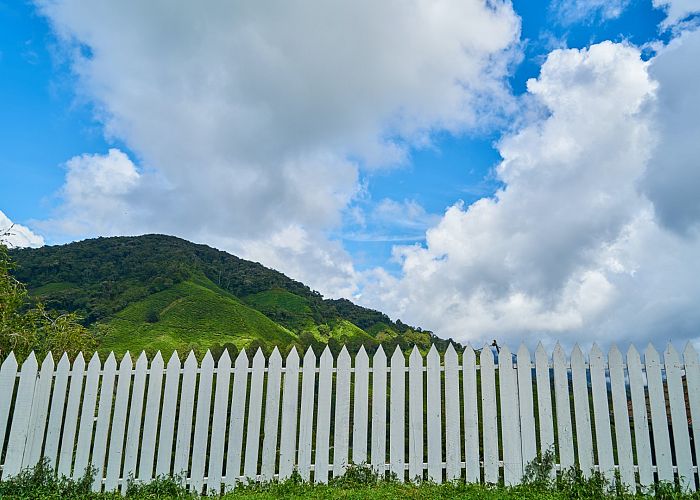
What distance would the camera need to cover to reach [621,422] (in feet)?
20.3

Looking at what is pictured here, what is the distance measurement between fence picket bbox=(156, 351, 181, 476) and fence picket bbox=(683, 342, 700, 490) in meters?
6.70

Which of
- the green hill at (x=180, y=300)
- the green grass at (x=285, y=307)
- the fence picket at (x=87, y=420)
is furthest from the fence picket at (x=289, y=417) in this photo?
the green grass at (x=285, y=307)

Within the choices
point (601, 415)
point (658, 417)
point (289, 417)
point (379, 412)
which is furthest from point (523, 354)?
point (289, 417)

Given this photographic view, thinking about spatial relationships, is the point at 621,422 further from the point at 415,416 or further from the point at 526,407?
the point at 415,416

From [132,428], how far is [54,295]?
21628mm

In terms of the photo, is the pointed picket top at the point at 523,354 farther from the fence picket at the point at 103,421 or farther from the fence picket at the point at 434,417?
the fence picket at the point at 103,421

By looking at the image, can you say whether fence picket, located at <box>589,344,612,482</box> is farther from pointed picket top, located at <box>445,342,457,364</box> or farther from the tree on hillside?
the tree on hillside

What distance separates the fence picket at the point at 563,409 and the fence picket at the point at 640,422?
32.0 inches

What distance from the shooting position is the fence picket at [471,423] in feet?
20.5

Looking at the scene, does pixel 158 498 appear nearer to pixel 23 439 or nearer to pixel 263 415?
pixel 263 415

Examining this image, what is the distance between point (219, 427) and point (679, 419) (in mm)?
5914

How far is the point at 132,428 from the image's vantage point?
21.6 feet

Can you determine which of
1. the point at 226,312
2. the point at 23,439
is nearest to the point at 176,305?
the point at 226,312

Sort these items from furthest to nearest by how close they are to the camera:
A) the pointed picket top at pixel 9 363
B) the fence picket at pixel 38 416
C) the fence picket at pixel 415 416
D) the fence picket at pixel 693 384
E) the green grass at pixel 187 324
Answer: the green grass at pixel 187 324
the pointed picket top at pixel 9 363
the fence picket at pixel 38 416
the fence picket at pixel 415 416
the fence picket at pixel 693 384
